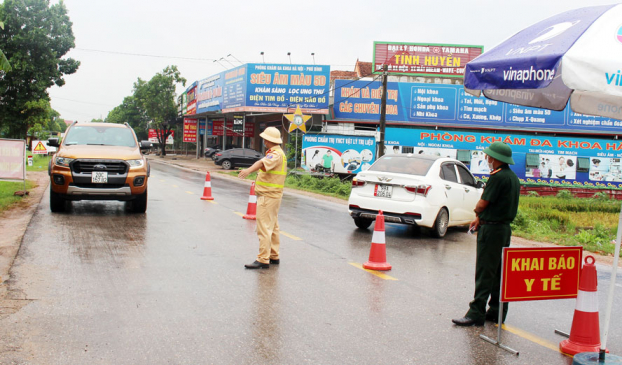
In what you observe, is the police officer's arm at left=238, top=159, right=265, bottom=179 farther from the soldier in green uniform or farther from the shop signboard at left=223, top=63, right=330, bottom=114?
the shop signboard at left=223, top=63, right=330, bottom=114

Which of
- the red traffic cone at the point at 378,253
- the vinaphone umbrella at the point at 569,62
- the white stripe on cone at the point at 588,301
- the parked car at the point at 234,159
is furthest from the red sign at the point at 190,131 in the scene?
the white stripe on cone at the point at 588,301

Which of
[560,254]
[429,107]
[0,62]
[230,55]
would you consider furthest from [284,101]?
[560,254]

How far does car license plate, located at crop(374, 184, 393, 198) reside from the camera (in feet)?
34.6

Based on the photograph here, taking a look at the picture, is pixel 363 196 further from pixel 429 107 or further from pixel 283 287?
pixel 429 107

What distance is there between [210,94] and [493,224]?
43649mm

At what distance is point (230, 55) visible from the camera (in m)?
39.2

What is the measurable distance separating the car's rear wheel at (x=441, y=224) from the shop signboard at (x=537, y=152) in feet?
71.6

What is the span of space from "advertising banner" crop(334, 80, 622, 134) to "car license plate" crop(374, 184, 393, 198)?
1019 inches

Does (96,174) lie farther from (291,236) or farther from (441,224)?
(441,224)

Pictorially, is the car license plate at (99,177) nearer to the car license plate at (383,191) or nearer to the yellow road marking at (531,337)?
the car license plate at (383,191)

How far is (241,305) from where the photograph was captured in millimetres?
5613

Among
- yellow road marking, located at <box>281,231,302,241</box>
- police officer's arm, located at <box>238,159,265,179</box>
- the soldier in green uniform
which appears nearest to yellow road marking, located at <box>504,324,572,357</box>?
the soldier in green uniform

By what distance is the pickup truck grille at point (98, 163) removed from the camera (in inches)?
435

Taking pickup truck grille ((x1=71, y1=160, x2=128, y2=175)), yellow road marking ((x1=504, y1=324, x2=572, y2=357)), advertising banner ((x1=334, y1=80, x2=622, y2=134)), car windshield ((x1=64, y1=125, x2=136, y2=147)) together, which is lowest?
yellow road marking ((x1=504, y1=324, x2=572, y2=357))
